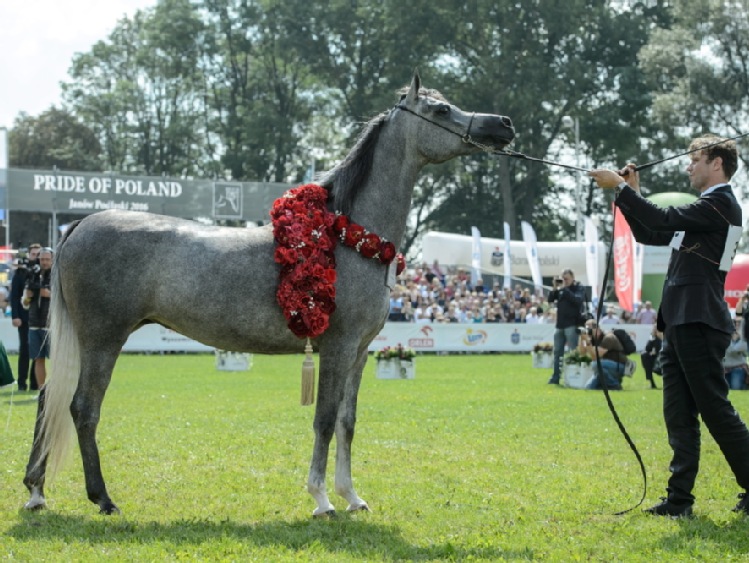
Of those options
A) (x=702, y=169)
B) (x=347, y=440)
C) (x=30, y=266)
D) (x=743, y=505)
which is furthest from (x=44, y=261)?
(x=743, y=505)

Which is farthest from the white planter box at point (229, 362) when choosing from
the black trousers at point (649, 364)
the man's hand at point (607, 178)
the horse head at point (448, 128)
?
the man's hand at point (607, 178)

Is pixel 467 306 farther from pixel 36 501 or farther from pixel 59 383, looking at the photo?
pixel 36 501

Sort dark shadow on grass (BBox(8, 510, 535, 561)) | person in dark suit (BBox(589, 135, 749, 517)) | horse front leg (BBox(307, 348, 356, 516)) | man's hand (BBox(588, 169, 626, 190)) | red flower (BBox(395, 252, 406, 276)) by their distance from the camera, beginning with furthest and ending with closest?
red flower (BBox(395, 252, 406, 276)) → horse front leg (BBox(307, 348, 356, 516)) → person in dark suit (BBox(589, 135, 749, 517)) → man's hand (BBox(588, 169, 626, 190)) → dark shadow on grass (BBox(8, 510, 535, 561))

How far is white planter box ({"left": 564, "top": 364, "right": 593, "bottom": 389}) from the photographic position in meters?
18.8

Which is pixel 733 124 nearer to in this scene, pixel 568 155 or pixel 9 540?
pixel 568 155

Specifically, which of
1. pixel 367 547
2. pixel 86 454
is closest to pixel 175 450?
pixel 86 454

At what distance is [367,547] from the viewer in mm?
6008

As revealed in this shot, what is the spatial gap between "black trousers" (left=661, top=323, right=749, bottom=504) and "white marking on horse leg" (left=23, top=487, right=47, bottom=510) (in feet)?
15.3

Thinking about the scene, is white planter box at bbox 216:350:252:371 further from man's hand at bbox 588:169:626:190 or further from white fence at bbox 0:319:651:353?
man's hand at bbox 588:169:626:190

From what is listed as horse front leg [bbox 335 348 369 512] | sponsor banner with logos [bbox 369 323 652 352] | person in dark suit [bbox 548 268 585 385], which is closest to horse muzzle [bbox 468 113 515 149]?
horse front leg [bbox 335 348 369 512]

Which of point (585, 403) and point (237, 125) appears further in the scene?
point (237, 125)

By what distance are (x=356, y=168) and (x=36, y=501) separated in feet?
11.3

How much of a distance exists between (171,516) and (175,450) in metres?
3.01

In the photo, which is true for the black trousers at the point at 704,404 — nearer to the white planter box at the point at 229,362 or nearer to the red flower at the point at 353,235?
the red flower at the point at 353,235
